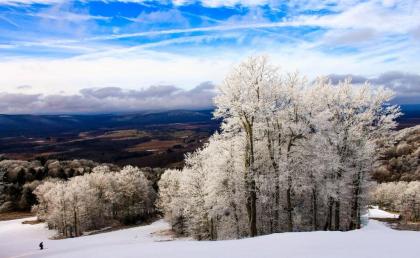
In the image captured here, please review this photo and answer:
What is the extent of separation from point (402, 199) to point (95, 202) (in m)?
102

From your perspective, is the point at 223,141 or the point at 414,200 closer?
the point at 223,141

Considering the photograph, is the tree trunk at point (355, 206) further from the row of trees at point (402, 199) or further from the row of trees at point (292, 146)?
the row of trees at point (402, 199)

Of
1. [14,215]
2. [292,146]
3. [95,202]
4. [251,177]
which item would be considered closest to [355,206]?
[292,146]

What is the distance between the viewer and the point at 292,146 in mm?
37312

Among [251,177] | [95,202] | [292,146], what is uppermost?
[292,146]

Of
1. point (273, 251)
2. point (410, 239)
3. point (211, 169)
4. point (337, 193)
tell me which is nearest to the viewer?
point (273, 251)

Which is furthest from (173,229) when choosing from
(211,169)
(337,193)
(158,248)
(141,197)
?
(158,248)

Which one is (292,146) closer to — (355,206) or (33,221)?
(355,206)

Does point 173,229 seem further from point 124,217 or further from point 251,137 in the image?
point 251,137

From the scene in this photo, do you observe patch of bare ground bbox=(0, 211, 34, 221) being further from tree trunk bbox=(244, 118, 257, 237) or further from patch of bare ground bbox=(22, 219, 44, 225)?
tree trunk bbox=(244, 118, 257, 237)

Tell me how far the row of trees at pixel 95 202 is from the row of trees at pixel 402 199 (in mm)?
69544

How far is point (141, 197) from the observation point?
403ft

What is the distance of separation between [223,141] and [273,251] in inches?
955

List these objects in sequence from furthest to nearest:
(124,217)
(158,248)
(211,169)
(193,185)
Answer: (124,217), (193,185), (211,169), (158,248)
